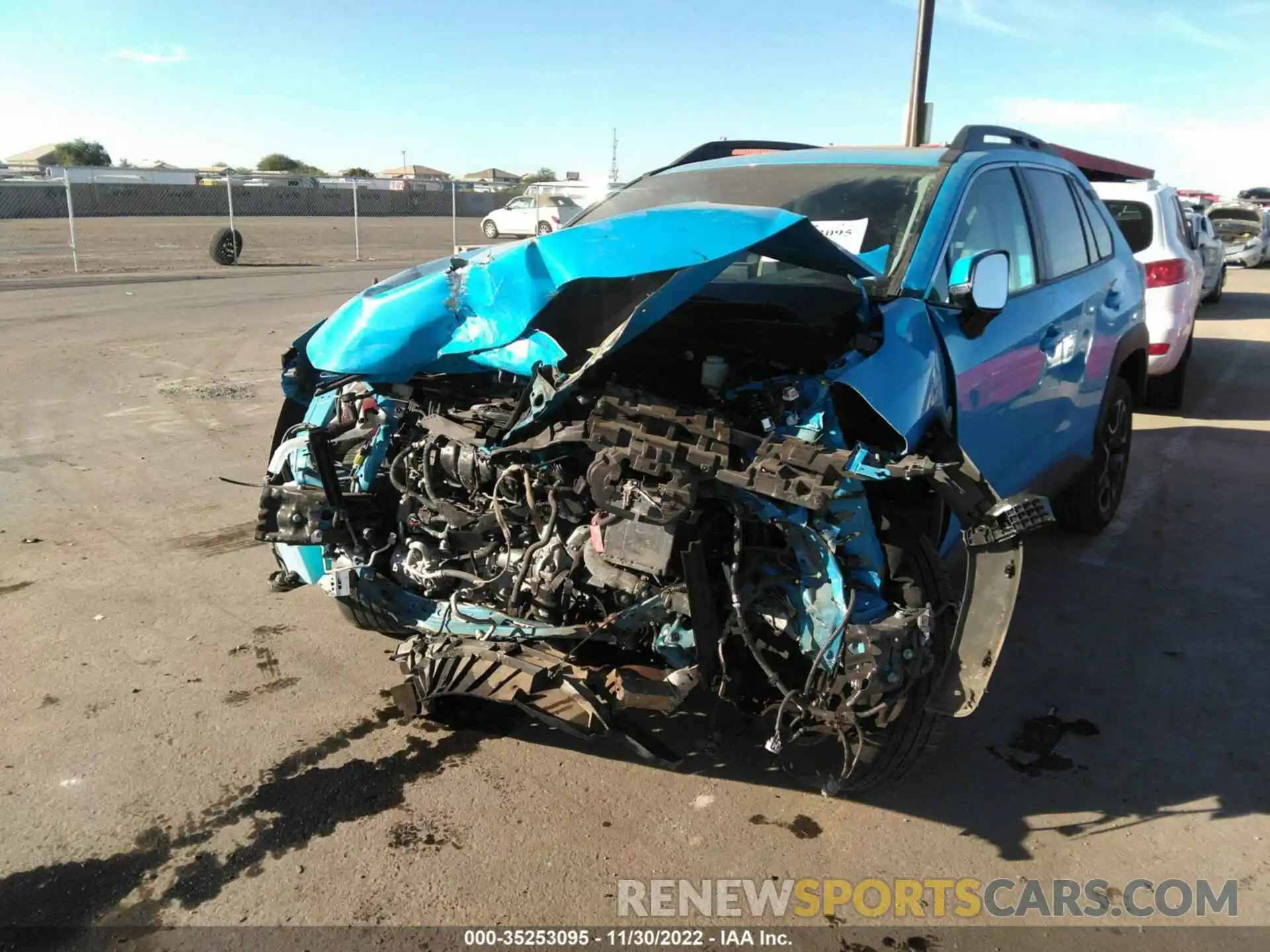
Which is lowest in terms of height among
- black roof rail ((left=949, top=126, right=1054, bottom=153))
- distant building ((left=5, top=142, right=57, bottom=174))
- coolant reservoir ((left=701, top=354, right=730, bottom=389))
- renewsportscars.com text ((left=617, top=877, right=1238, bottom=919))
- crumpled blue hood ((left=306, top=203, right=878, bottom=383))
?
renewsportscars.com text ((left=617, top=877, right=1238, bottom=919))

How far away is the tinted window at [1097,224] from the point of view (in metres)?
5.05

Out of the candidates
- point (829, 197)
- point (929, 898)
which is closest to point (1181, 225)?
point (829, 197)

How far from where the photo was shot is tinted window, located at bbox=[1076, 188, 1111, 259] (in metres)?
5.05

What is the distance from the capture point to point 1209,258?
1406cm

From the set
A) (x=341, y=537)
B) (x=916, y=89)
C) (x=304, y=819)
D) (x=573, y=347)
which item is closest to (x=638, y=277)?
(x=573, y=347)

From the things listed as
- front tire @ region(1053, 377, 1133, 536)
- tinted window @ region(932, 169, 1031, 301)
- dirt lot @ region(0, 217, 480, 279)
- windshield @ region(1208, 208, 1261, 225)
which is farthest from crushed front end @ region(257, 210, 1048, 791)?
windshield @ region(1208, 208, 1261, 225)

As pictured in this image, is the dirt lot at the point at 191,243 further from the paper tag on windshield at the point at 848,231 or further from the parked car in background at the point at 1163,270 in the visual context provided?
the paper tag on windshield at the point at 848,231

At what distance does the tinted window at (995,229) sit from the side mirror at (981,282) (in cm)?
10

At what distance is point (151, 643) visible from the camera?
3930 mm

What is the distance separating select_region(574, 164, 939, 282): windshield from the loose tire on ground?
17.4 m

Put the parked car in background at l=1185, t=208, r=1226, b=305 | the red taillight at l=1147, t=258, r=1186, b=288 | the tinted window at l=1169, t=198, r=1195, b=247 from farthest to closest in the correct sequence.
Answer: the parked car in background at l=1185, t=208, r=1226, b=305 < the tinted window at l=1169, t=198, r=1195, b=247 < the red taillight at l=1147, t=258, r=1186, b=288

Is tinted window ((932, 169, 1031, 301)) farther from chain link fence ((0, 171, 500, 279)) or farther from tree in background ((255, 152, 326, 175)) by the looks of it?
tree in background ((255, 152, 326, 175))

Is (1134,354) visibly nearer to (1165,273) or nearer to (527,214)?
(1165,273)

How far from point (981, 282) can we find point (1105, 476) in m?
2.76
